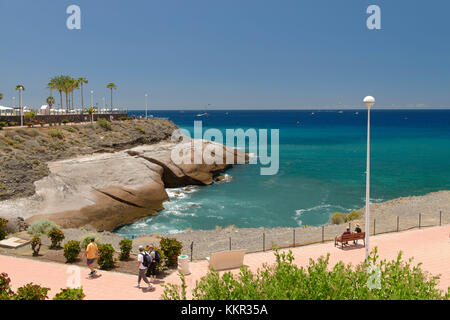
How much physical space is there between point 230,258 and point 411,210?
Answer: 20.3 meters

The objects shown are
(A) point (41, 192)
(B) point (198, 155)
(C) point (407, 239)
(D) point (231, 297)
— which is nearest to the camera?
(D) point (231, 297)

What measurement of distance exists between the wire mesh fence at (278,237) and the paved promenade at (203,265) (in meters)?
1.03

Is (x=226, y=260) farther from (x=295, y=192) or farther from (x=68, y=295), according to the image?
(x=295, y=192)

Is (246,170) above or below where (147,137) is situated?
below

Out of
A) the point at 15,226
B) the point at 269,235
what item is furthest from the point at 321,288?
the point at 15,226

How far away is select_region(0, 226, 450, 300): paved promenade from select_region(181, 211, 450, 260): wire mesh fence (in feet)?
3.39

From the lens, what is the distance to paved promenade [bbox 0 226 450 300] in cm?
1373

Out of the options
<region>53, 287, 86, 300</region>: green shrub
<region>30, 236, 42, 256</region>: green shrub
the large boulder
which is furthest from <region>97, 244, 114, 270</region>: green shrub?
the large boulder

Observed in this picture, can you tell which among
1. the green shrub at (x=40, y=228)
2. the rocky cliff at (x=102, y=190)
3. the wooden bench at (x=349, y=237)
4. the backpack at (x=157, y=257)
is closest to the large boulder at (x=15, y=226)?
the green shrub at (x=40, y=228)

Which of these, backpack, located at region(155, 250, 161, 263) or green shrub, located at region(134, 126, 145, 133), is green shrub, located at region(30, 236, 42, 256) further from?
green shrub, located at region(134, 126, 145, 133)

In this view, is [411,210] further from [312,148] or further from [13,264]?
[312,148]

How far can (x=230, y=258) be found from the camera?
16062mm

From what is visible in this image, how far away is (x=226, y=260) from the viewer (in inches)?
631

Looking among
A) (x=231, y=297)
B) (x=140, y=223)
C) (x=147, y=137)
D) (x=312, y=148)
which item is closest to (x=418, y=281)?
(x=231, y=297)
